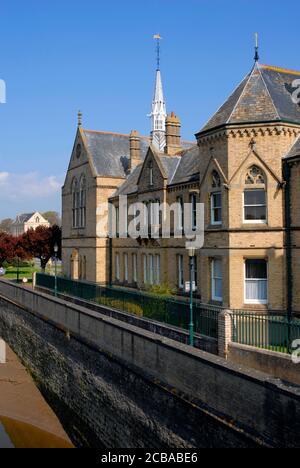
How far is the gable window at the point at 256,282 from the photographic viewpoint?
18.9m

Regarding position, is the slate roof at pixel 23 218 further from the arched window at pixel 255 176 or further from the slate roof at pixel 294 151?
the slate roof at pixel 294 151

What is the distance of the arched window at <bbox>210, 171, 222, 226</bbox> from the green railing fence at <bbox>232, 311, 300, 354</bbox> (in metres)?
5.80

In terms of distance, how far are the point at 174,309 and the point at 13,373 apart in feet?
44.8

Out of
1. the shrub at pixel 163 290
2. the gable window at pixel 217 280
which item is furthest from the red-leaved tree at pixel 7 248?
the gable window at pixel 217 280

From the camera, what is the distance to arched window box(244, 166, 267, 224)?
19.1 m

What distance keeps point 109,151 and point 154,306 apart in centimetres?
2139

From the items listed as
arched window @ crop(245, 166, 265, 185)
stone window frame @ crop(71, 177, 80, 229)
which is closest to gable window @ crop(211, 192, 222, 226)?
arched window @ crop(245, 166, 265, 185)

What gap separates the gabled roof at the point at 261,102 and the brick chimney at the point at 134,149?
16.5 m

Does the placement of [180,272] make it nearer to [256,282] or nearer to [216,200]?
[216,200]

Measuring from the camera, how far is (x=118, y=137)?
133 ft

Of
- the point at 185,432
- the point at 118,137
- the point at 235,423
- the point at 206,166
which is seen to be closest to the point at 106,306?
the point at 206,166

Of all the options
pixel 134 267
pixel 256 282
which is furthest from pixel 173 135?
pixel 256 282
